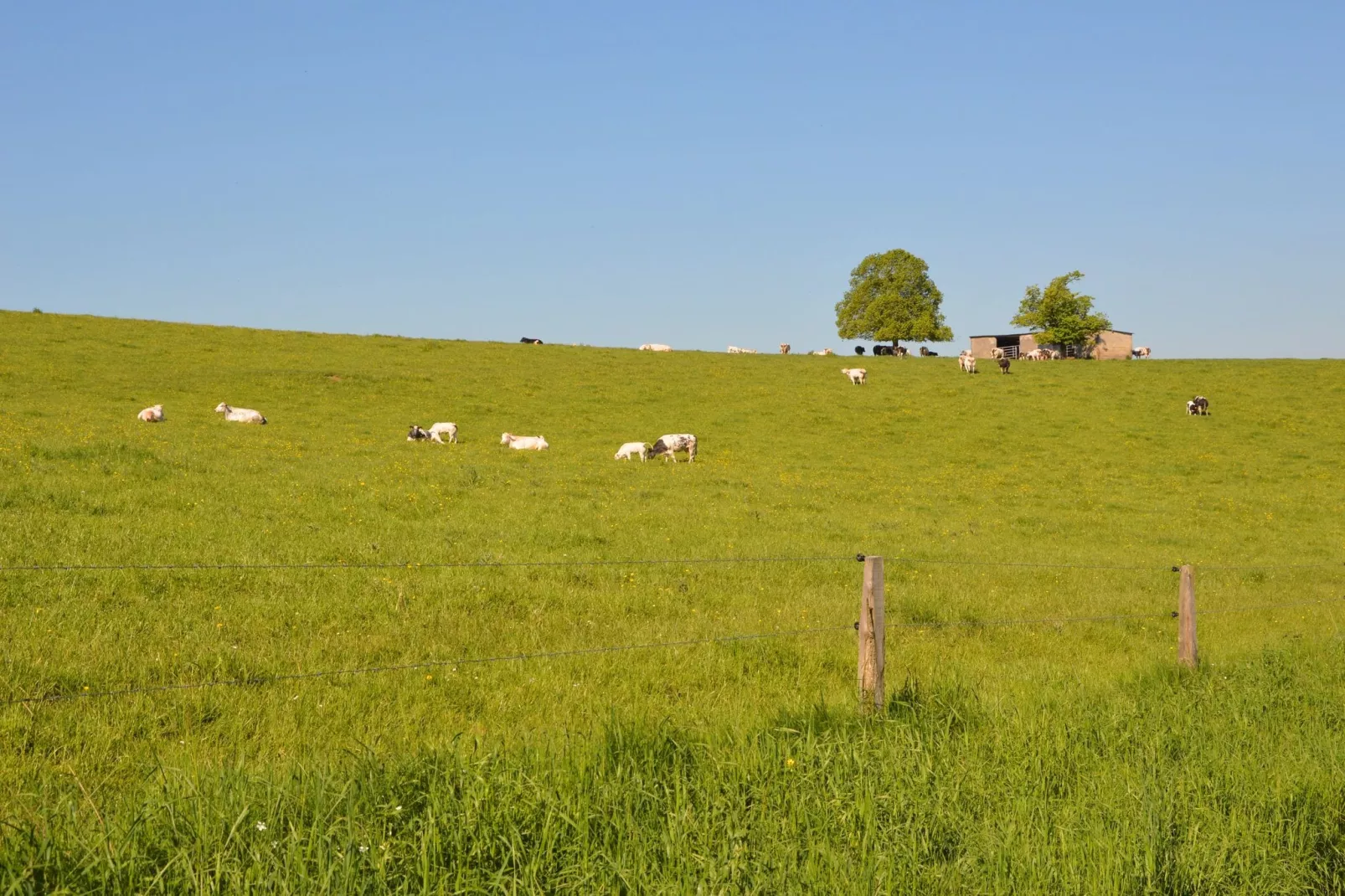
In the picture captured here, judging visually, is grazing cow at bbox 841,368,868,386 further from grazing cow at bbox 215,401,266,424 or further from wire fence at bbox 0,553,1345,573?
wire fence at bbox 0,553,1345,573

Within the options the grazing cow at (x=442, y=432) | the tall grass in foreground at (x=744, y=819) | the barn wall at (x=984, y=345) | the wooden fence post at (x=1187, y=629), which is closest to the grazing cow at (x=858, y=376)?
the grazing cow at (x=442, y=432)

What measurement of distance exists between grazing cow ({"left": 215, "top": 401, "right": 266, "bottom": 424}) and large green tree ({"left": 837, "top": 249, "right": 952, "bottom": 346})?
2806 inches

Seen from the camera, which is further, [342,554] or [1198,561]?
[1198,561]

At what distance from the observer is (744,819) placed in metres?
5.52

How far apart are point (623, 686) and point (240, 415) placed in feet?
95.8

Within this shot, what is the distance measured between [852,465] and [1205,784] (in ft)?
90.1

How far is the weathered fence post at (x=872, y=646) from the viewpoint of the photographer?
7.75 meters

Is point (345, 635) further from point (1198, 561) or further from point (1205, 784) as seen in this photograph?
point (1198, 561)

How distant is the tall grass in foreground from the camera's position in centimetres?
461

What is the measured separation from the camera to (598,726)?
729cm

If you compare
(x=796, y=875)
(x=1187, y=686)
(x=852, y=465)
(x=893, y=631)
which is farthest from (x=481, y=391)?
(x=796, y=875)

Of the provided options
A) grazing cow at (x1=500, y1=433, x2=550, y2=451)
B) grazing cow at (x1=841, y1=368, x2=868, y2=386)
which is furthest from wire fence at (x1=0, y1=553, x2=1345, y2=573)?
grazing cow at (x1=841, y1=368, x2=868, y2=386)

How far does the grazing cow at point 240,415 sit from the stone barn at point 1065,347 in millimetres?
68009

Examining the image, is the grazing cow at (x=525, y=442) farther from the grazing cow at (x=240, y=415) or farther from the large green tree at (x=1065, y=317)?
the large green tree at (x=1065, y=317)
